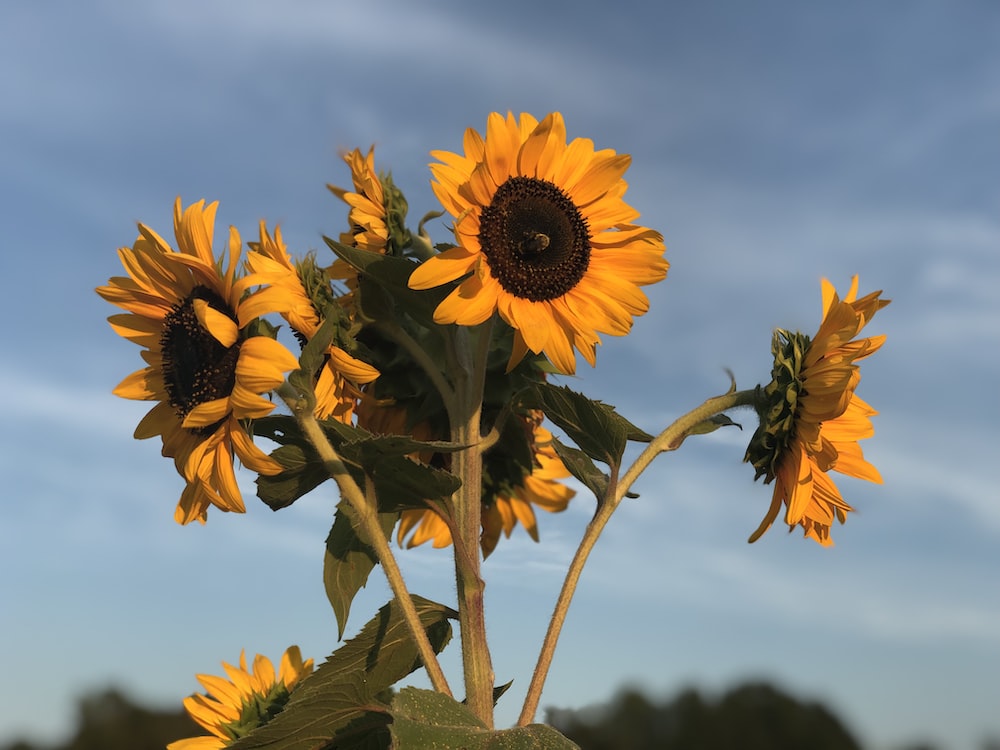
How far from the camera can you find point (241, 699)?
3.41m

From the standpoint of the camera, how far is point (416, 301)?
2.38m

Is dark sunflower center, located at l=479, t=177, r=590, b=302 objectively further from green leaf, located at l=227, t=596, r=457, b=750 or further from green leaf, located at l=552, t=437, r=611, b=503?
green leaf, located at l=227, t=596, r=457, b=750

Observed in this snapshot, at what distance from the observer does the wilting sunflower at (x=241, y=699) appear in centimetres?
331

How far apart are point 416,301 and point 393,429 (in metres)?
0.49

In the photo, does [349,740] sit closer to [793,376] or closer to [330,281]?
[330,281]

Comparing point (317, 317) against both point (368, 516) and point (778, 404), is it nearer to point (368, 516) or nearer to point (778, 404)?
point (368, 516)

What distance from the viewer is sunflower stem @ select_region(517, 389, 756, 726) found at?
236cm

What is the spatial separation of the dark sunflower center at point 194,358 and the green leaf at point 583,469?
825 mm

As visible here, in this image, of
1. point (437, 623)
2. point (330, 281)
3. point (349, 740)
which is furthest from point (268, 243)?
point (349, 740)

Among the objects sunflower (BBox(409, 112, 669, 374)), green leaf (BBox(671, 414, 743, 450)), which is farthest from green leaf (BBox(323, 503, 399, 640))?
green leaf (BBox(671, 414, 743, 450))

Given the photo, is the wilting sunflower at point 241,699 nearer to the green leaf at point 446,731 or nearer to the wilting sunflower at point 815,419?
the green leaf at point 446,731

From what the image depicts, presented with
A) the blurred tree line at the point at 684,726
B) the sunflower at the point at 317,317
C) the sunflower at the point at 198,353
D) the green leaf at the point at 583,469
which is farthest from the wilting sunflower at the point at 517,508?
the blurred tree line at the point at 684,726

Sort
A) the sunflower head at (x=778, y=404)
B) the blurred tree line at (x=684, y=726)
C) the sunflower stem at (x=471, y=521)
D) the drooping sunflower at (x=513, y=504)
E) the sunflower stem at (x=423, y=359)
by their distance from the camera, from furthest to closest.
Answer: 1. the blurred tree line at (x=684, y=726)
2. the drooping sunflower at (x=513, y=504)
3. the sunflower stem at (x=423, y=359)
4. the sunflower head at (x=778, y=404)
5. the sunflower stem at (x=471, y=521)

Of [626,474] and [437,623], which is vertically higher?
[626,474]
